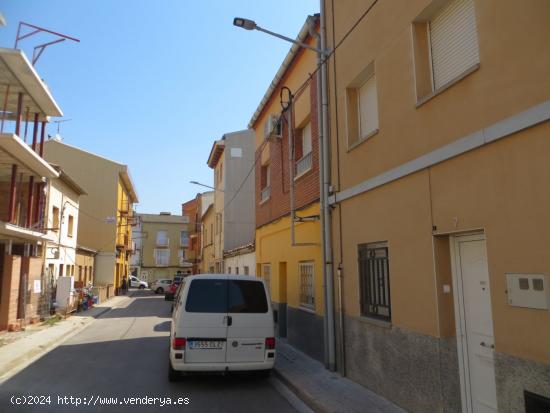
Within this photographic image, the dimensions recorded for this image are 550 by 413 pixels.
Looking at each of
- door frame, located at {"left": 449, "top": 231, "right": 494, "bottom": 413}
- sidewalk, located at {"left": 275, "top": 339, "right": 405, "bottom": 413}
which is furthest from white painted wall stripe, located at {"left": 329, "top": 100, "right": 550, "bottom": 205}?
sidewalk, located at {"left": 275, "top": 339, "right": 405, "bottom": 413}

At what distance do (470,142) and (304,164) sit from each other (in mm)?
6345

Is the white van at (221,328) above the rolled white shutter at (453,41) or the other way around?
the other way around

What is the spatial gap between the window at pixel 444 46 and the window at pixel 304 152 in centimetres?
465

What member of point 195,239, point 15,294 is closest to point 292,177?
point 15,294

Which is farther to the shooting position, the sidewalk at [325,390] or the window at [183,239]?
the window at [183,239]

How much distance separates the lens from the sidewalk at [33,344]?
9647 mm

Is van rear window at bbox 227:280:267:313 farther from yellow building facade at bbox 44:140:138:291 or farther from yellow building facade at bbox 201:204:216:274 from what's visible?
yellow building facade at bbox 44:140:138:291

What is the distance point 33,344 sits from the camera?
12414mm

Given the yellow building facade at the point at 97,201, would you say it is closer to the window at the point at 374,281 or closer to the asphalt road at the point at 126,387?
the asphalt road at the point at 126,387

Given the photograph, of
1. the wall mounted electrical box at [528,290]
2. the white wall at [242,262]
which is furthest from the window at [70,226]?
the wall mounted electrical box at [528,290]

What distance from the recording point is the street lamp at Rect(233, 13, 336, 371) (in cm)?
820

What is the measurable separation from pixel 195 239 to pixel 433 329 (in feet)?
136

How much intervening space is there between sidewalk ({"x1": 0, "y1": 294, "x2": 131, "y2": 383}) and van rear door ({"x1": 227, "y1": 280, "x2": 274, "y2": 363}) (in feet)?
14.9

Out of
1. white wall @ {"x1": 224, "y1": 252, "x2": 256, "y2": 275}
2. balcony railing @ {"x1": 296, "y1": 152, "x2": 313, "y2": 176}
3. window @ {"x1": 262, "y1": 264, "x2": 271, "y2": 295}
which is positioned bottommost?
window @ {"x1": 262, "y1": 264, "x2": 271, "y2": 295}
